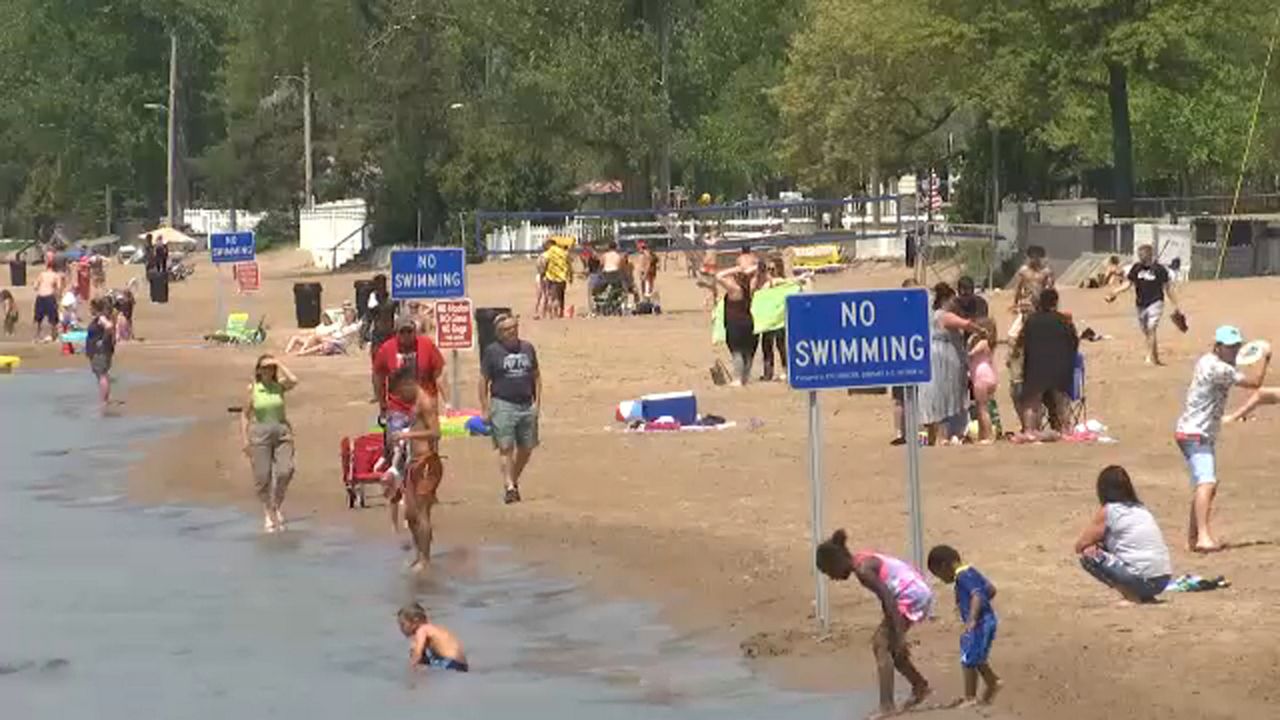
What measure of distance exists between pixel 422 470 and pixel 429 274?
7.77m

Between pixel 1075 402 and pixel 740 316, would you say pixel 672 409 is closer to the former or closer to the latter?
pixel 740 316

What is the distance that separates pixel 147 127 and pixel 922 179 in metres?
37.6

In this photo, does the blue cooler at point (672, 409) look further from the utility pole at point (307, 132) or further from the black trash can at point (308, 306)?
the utility pole at point (307, 132)

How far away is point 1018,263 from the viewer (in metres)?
48.2

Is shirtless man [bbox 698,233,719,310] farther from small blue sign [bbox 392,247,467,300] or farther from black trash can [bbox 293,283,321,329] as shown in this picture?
black trash can [bbox 293,283,321,329]

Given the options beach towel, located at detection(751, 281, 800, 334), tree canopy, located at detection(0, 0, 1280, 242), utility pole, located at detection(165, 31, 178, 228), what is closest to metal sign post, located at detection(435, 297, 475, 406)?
beach towel, located at detection(751, 281, 800, 334)

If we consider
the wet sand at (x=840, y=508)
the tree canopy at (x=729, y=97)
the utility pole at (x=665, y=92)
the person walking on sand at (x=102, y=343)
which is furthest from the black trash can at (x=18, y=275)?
the person walking on sand at (x=102, y=343)

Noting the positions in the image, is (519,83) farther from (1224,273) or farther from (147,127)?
(147,127)

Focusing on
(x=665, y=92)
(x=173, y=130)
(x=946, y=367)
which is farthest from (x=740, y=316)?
(x=173, y=130)

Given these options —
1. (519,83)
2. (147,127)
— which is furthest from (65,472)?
(147,127)

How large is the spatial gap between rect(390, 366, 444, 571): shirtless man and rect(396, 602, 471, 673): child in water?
3344mm

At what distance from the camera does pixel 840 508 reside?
19.1m

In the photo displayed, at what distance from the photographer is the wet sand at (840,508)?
13.1 meters

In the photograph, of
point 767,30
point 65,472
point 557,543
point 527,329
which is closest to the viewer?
point 557,543
